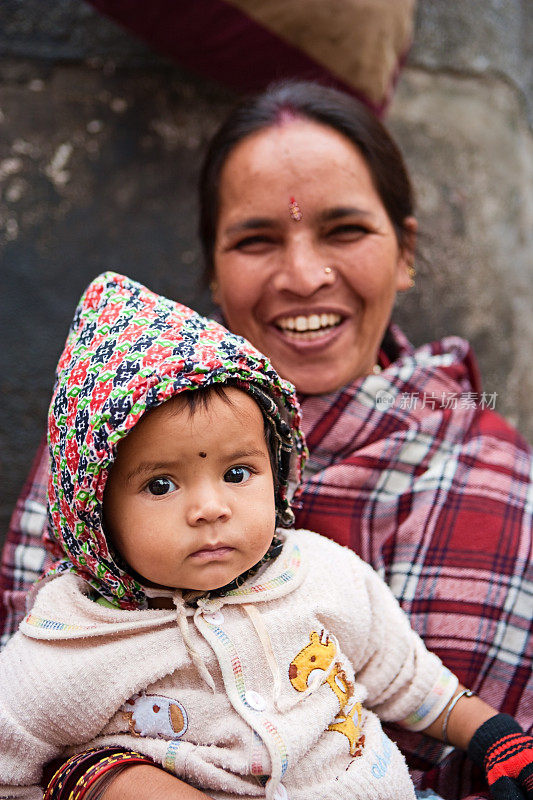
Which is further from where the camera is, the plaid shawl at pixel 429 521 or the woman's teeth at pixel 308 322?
the woman's teeth at pixel 308 322

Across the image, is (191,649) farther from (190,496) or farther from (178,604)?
(190,496)

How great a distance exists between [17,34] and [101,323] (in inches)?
62.4

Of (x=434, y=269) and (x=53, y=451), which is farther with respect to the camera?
(x=434, y=269)

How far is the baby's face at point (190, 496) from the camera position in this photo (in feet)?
3.84

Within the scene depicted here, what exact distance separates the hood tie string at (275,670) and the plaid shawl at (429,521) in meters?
0.39

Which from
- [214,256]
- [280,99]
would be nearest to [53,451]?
[214,256]

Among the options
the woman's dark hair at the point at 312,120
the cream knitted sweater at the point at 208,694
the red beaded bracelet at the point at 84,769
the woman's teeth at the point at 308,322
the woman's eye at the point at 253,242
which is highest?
the woman's dark hair at the point at 312,120

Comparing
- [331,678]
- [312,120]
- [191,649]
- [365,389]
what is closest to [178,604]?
[191,649]

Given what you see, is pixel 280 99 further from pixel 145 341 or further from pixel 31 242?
pixel 145 341

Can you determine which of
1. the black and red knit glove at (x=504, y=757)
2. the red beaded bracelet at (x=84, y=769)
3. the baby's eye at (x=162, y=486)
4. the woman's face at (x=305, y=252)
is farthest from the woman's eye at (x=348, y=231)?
the red beaded bracelet at (x=84, y=769)

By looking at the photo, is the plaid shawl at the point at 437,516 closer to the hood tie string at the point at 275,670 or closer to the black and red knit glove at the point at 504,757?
the black and red knit glove at the point at 504,757

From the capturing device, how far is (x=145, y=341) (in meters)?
1.23

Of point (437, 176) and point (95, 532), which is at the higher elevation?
point (437, 176)

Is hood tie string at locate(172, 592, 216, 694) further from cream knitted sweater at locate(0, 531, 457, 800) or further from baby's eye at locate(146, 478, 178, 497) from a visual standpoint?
baby's eye at locate(146, 478, 178, 497)
